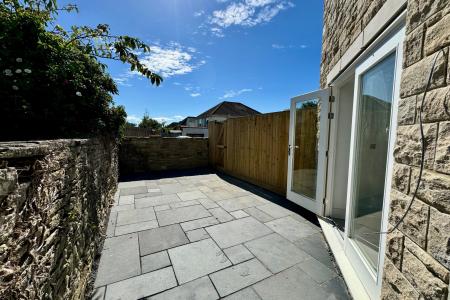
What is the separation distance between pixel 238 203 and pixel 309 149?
178 centimetres

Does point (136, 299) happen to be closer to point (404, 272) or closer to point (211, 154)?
point (404, 272)

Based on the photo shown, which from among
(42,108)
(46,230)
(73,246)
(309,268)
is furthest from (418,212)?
(42,108)

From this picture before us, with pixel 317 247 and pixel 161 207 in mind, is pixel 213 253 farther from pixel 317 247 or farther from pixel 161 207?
pixel 161 207

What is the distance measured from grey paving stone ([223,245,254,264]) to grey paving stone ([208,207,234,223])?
2.61 feet

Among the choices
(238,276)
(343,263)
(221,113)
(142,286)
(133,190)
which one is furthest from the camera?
(221,113)

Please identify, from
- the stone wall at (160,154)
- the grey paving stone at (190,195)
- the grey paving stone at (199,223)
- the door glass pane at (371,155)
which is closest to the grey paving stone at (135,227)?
the grey paving stone at (199,223)

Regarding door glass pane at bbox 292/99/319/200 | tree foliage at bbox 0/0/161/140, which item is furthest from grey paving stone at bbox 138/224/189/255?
door glass pane at bbox 292/99/319/200

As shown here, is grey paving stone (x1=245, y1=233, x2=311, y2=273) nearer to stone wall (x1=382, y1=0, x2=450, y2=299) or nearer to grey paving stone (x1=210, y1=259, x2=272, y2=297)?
grey paving stone (x1=210, y1=259, x2=272, y2=297)

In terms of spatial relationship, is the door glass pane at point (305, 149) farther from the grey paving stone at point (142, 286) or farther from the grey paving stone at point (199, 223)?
the grey paving stone at point (142, 286)

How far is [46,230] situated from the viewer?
1043 mm

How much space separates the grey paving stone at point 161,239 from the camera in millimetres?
2521

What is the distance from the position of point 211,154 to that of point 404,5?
23.7ft

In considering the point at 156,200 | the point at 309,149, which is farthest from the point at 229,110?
the point at 309,149

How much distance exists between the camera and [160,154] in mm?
7531
